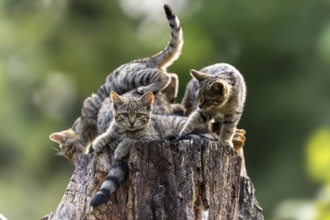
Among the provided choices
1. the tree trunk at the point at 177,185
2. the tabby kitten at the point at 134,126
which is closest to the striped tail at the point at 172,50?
the tabby kitten at the point at 134,126

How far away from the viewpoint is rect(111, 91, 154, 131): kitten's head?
417 inches

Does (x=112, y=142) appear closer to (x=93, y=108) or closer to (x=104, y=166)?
(x=104, y=166)

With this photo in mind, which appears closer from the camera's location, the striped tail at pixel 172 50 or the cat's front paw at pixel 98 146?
the cat's front paw at pixel 98 146

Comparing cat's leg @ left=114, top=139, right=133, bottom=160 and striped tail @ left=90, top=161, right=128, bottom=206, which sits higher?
cat's leg @ left=114, top=139, right=133, bottom=160

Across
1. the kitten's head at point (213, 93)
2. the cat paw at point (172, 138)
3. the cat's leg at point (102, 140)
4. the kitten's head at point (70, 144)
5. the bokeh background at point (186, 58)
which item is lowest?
the cat paw at point (172, 138)

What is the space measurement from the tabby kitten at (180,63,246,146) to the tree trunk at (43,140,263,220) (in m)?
0.65

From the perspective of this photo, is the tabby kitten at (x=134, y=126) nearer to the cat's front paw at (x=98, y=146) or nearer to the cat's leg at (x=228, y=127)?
the cat's front paw at (x=98, y=146)

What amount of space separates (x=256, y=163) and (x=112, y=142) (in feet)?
32.6

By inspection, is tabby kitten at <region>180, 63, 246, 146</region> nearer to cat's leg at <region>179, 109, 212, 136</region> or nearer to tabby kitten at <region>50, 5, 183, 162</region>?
cat's leg at <region>179, 109, 212, 136</region>

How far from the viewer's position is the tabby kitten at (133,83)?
11.6 metres

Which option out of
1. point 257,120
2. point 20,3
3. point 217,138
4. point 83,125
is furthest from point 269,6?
point 217,138

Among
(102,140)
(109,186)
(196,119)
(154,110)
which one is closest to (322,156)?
(154,110)

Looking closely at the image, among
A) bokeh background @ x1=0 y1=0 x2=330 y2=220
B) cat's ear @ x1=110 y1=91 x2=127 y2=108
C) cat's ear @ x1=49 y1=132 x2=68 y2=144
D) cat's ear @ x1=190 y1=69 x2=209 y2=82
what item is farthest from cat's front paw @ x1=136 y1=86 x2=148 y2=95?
bokeh background @ x1=0 y1=0 x2=330 y2=220

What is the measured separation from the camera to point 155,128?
35.3ft
